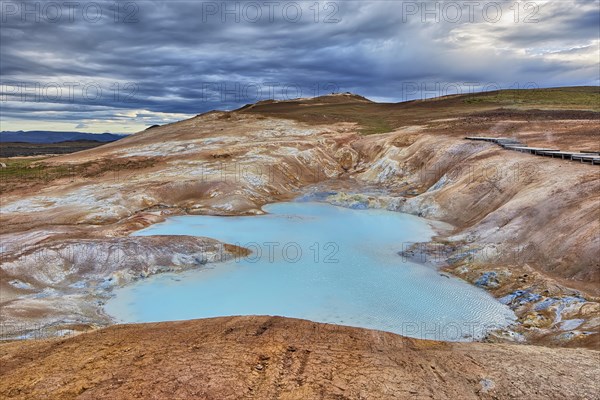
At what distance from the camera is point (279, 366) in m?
10.2

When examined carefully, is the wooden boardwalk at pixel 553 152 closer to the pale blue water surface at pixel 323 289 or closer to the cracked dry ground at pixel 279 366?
the pale blue water surface at pixel 323 289

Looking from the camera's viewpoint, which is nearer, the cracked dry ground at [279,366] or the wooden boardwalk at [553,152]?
the cracked dry ground at [279,366]

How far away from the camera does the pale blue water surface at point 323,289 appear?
1756 centimetres

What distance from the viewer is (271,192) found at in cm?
4425

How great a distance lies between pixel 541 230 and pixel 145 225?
25.5 meters

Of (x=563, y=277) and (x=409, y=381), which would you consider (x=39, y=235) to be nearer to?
(x=409, y=381)

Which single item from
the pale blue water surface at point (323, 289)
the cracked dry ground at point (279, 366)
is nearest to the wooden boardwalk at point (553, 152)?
the pale blue water surface at point (323, 289)

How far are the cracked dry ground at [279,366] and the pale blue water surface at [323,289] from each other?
4.58m

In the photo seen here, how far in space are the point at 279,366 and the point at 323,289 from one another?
1047 cm

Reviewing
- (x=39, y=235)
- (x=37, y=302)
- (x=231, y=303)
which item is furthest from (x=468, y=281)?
(x=39, y=235)

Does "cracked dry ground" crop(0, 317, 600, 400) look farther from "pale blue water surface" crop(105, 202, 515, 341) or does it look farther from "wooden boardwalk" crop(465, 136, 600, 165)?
"wooden boardwalk" crop(465, 136, 600, 165)

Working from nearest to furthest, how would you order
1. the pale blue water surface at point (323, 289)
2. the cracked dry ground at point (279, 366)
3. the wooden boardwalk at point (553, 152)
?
the cracked dry ground at point (279, 366) → the pale blue water surface at point (323, 289) → the wooden boardwalk at point (553, 152)

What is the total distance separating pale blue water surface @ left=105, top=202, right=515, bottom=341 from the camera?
1756cm

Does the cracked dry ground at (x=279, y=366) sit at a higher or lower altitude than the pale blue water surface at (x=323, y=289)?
higher
